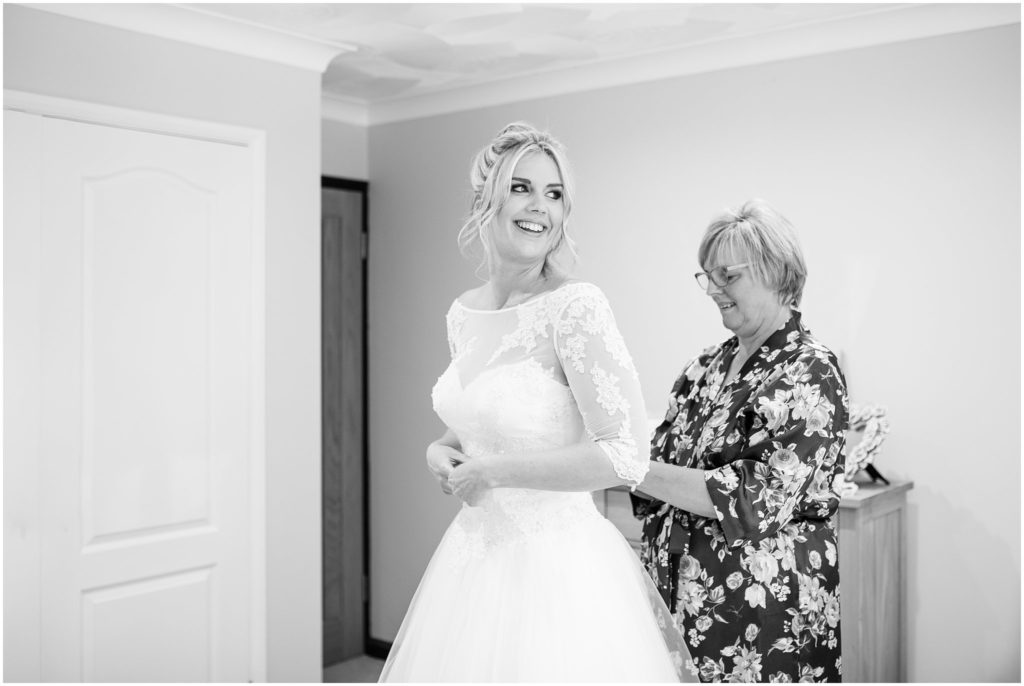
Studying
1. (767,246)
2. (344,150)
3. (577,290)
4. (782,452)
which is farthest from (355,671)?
(577,290)

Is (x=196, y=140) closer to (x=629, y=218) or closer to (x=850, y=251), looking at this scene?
(x=629, y=218)

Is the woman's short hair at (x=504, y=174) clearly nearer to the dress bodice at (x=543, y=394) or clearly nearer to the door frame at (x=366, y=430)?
the dress bodice at (x=543, y=394)

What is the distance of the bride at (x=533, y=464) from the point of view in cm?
166

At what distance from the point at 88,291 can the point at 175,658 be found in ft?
4.04

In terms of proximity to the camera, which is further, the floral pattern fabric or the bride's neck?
the floral pattern fabric

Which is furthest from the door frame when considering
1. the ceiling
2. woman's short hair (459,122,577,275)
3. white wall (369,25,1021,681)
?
woman's short hair (459,122,577,275)

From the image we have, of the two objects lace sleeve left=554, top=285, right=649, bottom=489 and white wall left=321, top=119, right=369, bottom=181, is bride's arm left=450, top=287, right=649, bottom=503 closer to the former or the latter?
lace sleeve left=554, top=285, right=649, bottom=489

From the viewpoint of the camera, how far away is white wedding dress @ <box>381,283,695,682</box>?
5.49ft

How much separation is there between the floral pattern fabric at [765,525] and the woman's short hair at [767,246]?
0.27ft

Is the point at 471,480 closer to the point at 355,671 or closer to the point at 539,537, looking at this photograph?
the point at 539,537

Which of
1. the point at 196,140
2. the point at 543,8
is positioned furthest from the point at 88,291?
the point at 543,8

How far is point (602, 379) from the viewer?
1647mm

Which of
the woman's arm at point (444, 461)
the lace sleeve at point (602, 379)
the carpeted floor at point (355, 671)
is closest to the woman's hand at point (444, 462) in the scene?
the woman's arm at point (444, 461)

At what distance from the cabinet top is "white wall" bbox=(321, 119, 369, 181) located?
269cm
